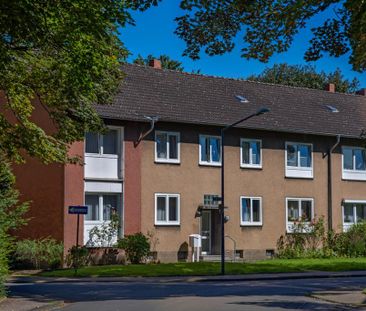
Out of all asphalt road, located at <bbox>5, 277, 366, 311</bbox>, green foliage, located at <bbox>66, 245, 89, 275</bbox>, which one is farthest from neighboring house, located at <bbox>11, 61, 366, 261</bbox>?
asphalt road, located at <bbox>5, 277, 366, 311</bbox>

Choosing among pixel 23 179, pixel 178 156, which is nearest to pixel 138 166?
pixel 178 156

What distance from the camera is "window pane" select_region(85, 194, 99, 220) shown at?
107ft

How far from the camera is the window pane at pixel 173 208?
3453 centimetres

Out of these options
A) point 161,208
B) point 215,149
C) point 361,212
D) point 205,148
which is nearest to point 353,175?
point 361,212

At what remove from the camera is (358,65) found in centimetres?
1541

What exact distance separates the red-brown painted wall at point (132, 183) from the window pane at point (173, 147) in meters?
1.91

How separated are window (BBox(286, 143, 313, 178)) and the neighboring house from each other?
0.05 metres

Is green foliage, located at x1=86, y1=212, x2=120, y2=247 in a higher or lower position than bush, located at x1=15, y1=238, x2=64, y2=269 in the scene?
higher

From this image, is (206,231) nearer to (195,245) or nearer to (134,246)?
(195,245)

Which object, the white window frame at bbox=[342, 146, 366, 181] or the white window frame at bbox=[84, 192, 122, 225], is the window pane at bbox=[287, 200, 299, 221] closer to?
the white window frame at bbox=[342, 146, 366, 181]

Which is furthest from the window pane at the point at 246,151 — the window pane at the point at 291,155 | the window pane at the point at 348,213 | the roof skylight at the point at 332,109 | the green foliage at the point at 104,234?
the green foliage at the point at 104,234

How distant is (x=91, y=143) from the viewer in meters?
32.7

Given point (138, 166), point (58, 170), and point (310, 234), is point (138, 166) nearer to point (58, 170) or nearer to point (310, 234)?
point (58, 170)

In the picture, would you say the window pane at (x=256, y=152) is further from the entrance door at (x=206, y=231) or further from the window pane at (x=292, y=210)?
the entrance door at (x=206, y=231)
